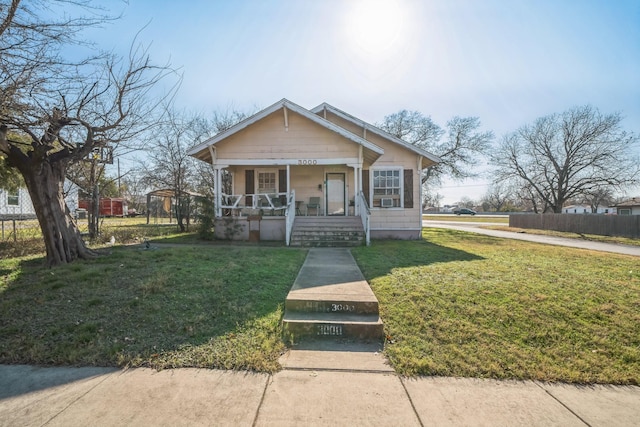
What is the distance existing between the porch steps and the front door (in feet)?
8.73

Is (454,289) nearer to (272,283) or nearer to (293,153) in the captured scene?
(272,283)

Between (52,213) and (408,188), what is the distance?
12594 millimetres

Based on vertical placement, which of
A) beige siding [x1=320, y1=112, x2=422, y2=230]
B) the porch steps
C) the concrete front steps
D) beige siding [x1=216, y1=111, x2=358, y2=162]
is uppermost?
beige siding [x1=216, y1=111, x2=358, y2=162]

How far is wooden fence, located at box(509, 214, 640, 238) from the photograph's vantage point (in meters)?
20.1

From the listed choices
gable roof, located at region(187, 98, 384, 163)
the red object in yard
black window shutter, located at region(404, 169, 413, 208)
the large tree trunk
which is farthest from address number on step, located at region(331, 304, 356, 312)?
the red object in yard

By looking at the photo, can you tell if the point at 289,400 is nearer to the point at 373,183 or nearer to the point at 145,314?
the point at 145,314

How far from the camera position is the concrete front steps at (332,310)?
4004mm

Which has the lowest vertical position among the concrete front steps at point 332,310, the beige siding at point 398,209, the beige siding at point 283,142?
the concrete front steps at point 332,310

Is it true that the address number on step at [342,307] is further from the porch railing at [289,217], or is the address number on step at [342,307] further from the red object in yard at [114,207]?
the red object in yard at [114,207]

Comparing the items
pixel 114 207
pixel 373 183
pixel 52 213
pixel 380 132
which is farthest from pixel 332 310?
pixel 114 207

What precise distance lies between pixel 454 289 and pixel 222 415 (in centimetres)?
420

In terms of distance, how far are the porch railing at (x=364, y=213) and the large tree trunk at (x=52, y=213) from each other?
8481 millimetres

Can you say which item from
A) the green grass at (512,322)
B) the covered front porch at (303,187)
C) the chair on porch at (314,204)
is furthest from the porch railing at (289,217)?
the green grass at (512,322)

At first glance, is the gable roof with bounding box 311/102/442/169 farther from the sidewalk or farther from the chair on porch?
the sidewalk
